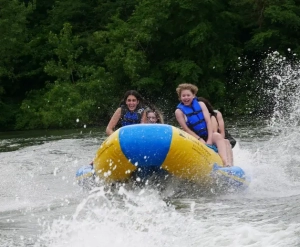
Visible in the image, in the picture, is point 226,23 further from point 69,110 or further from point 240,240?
Answer: point 240,240

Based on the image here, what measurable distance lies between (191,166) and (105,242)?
76.0 inches

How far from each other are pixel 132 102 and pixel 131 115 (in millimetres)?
147

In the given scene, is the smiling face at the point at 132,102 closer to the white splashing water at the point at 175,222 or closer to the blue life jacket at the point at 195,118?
the blue life jacket at the point at 195,118

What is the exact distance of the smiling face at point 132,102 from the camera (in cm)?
714

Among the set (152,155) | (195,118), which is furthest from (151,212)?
(195,118)

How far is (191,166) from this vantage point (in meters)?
5.97

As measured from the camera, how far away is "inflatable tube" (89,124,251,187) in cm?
576

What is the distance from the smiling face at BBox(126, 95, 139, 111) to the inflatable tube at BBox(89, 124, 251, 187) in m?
1.11

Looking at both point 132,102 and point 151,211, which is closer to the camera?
point 151,211

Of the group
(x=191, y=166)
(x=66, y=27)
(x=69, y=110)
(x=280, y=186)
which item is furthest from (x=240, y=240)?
(x=66, y=27)

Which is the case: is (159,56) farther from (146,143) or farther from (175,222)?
(175,222)

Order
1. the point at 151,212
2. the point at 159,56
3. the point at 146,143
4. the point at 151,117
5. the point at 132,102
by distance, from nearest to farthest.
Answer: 1. the point at 151,212
2. the point at 146,143
3. the point at 151,117
4. the point at 132,102
5. the point at 159,56

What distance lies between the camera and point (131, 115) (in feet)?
23.6

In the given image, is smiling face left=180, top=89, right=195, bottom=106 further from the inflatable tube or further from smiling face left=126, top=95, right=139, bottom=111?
the inflatable tube
